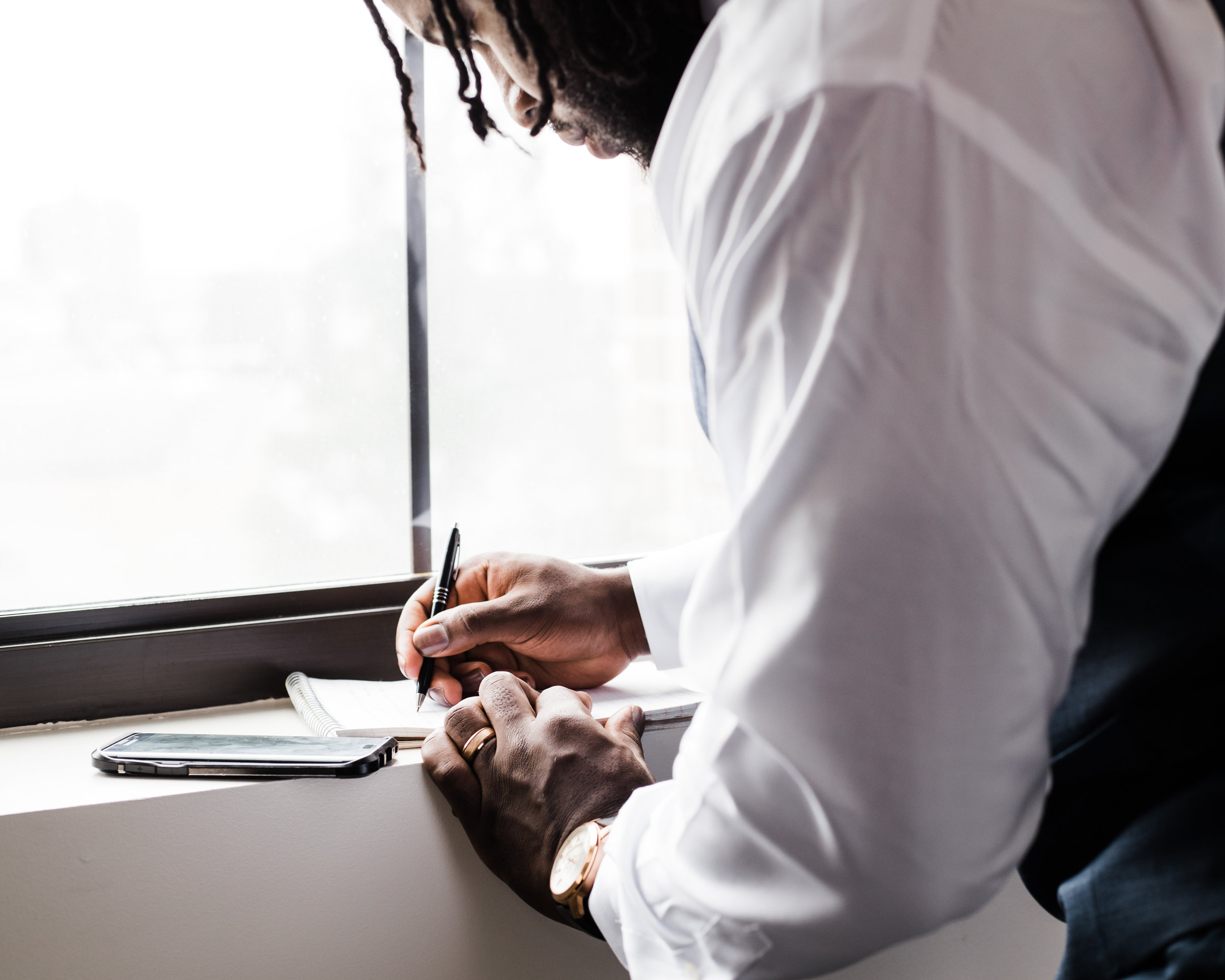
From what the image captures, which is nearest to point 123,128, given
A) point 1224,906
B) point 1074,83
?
point 1074,83

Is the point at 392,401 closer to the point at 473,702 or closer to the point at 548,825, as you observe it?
the point at 473,702

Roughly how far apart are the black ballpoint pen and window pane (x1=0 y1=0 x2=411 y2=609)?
16 centimetres

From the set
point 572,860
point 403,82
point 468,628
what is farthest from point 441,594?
point 403,82

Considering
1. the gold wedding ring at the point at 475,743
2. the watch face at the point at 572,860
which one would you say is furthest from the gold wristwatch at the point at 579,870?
the gold wedding ring at the point at 475,743

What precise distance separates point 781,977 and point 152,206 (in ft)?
2.77

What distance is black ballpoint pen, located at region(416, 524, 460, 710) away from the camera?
0.85m

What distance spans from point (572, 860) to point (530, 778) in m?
0.07

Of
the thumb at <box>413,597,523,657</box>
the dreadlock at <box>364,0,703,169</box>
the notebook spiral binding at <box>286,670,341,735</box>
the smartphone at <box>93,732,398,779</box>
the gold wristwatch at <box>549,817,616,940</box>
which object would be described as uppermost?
the dreadlock at <box>364,0,703,169</box>

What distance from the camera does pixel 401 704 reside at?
2.86 ft

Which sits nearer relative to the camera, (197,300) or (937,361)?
(937,361)

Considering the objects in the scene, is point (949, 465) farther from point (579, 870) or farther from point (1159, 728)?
point (579, 870)

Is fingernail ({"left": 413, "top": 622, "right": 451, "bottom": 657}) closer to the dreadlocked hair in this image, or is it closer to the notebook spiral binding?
the notebook spiral binding

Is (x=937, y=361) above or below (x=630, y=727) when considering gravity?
above

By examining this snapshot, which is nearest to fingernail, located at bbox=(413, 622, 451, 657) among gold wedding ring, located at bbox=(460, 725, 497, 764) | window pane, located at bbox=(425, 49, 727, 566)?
gold wedding ring, located at bbox=(460, 725, 497, 764)
